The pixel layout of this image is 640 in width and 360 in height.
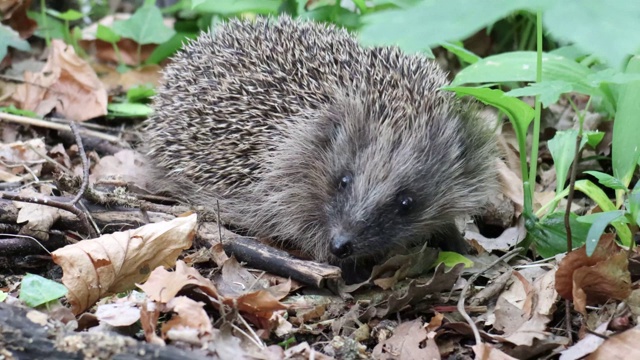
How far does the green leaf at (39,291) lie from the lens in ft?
8.36

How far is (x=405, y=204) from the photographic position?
334cm

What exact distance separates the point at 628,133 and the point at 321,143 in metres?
1.49

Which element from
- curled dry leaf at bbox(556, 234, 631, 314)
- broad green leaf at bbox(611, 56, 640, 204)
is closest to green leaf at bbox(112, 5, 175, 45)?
broad green leaf at bbox(611, 56, 640, 204)

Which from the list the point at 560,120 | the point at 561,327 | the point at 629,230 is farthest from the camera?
the point at 560,120

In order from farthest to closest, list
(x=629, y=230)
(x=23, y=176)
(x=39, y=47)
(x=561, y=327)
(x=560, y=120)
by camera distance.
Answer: (x=39, y=47), (x=560, y=120), (x=23, y=176), (x=629, y=230), (x=561, y=327)

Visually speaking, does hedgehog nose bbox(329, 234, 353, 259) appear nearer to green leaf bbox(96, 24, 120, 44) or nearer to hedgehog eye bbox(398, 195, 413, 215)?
hedgehog eye bbox(398, 195, 413, 215)

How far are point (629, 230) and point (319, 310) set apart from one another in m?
1.45

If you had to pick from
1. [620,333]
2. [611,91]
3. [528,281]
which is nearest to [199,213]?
[528,281]

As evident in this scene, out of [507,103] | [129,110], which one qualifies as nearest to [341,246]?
[507,103]

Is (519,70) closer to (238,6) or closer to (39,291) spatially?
(238,6)

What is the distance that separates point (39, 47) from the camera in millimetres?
5898

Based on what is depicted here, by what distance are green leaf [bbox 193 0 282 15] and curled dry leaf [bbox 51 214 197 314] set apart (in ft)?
6.44

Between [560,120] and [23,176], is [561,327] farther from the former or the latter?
[23,176]

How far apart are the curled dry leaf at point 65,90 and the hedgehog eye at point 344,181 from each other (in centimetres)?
234
